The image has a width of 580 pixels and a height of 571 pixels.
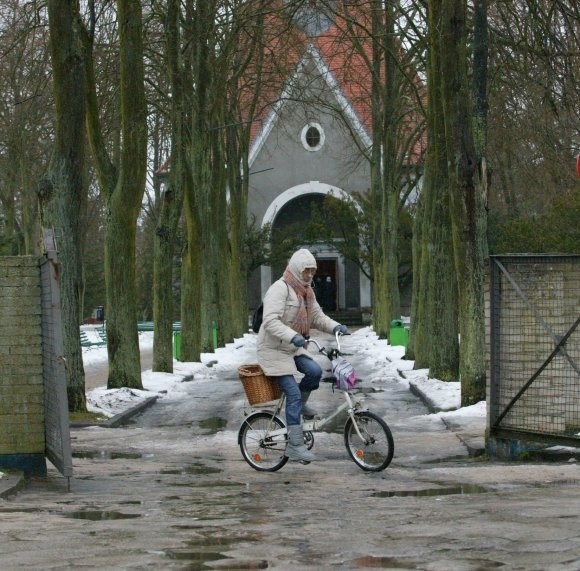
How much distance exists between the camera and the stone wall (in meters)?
11.6

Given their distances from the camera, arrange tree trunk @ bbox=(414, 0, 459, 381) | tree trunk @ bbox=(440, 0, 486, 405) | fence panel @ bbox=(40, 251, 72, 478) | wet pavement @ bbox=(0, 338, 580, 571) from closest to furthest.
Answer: wet pavement @ bbox=(0, 338, 580, 571) < fence panel @ bbox=(40, 251, 72, 478) < tree trunk @ bbox=(440, 0, 486, 405) < tree trunk @ bbox=(414, 0, 459, 381)

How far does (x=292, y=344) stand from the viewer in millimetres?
11766

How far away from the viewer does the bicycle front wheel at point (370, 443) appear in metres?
11.8

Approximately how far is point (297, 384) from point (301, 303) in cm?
72

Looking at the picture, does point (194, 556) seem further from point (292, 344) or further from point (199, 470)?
point (199, 470)

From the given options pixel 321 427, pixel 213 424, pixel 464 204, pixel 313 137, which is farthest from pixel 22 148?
pixel 321 427

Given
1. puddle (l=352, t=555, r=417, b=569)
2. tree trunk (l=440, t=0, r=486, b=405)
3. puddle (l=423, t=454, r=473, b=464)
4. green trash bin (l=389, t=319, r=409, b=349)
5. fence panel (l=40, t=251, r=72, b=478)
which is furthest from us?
green trash bin (l=389, t=319, r=409, b=349)

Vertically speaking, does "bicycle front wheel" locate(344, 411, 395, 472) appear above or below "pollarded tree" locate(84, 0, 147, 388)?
below

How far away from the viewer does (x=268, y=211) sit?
73.6 m

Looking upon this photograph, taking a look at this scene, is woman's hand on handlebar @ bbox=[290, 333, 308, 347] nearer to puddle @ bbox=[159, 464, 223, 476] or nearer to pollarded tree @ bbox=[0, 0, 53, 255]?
puddle @ bbox=[159, 464, 223, 476]

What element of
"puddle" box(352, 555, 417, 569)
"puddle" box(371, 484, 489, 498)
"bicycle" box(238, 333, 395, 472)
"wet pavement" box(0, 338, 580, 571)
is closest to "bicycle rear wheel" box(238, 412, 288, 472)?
"bicycle" box(238, 333, 395, 472)

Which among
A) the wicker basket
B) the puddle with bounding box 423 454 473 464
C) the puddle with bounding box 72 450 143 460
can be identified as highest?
the wicker basket

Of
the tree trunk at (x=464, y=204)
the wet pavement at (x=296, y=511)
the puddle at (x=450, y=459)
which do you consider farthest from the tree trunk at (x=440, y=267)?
the puddle at (x=450, y=459)

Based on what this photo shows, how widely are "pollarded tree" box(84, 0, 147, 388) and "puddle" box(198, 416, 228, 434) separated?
4115 millimetres
